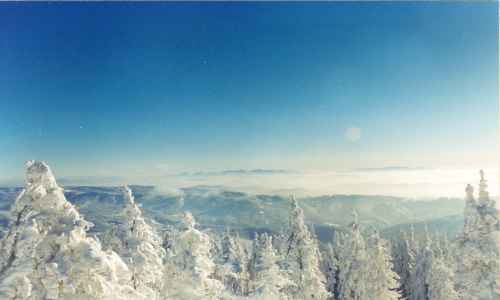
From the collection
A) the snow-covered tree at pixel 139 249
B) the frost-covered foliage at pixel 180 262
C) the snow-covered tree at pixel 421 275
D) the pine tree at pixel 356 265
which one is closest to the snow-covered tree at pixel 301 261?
the frost-covered foliage at pixel 180 262

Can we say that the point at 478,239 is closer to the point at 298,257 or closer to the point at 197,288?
the point at 298,257

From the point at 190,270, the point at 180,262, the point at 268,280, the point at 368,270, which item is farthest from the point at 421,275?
the point at 180,262

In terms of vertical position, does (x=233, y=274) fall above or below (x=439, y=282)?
above

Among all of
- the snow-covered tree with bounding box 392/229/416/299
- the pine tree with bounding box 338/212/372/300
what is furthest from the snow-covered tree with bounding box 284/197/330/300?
the snow-covered tree with bounding box 392/229/416/299

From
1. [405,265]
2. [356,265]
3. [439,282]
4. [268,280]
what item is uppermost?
[268,280]

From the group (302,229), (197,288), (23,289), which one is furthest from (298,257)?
(23,289)

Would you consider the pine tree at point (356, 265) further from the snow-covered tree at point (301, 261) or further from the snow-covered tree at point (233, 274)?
the snow-covered tree at point (233, 274)

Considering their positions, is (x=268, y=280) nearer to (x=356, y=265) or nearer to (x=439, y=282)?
(x=356, y=265)

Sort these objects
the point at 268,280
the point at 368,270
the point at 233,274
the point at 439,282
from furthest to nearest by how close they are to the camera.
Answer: the point at 439,282 < the point at 368,270 < the point at 268,280 < the point at 233,274
